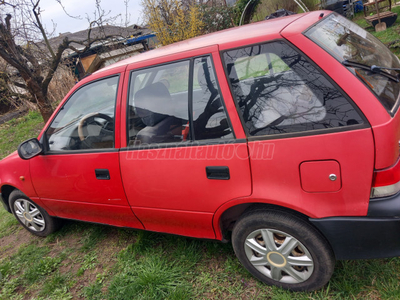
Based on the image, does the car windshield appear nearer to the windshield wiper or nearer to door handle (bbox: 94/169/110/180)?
the windshield wiper

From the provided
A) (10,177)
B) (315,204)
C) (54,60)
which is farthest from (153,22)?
(315,204)

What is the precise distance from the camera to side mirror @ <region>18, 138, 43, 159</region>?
2.94 metres

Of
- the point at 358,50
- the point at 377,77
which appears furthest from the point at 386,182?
the point at 358,50

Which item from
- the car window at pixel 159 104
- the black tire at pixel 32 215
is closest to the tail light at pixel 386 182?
the car window at pixel 159 104

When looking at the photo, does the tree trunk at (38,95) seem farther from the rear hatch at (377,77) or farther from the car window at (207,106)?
the rear hatch at (377,77)

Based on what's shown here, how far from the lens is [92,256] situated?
3113 millimetres

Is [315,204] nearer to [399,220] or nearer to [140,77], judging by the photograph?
[399,220]

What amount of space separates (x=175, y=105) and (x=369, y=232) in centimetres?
157

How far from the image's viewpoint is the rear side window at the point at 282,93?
169cm

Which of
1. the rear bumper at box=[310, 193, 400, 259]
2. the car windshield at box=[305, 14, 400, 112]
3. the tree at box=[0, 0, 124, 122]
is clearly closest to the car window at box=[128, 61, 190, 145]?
the car windshield at box=[305, 14, 400, 112]

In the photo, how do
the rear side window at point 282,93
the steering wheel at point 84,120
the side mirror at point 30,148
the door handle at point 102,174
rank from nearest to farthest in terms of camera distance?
the rear side window at point 282,93 < the door handle at point 102,174 < the steering wheel at point 84,120 < the side mirror at point 30,148

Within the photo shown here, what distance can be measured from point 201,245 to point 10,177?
2426 mm

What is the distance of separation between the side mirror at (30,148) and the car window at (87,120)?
0.10 metres

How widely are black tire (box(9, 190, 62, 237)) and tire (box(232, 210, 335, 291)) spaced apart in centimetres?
251
